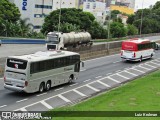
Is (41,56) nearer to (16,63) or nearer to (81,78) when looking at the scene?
(16,63)

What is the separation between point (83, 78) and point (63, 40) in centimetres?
2227

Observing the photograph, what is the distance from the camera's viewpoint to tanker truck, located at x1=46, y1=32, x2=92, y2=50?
193 feet

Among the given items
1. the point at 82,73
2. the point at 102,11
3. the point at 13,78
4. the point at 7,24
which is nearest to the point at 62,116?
the point at 13,78

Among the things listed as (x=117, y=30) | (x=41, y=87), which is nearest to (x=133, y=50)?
(x=41, y=87)

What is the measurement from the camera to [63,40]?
196 feet

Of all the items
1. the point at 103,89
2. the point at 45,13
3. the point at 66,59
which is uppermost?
the point at 45,13

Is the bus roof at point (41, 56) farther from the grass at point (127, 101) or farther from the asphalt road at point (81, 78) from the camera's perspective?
the grass at point (127, 101)

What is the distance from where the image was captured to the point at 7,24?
8362 centimetres

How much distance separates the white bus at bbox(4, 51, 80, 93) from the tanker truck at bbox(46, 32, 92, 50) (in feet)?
82.9

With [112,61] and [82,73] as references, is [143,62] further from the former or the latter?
[82,73]

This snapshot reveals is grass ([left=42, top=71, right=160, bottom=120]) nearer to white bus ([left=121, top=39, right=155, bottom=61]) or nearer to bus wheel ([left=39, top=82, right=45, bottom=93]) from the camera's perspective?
bus wheel ([left=39, top=82, right=45, bottom=93])

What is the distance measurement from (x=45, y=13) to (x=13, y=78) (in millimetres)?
86879

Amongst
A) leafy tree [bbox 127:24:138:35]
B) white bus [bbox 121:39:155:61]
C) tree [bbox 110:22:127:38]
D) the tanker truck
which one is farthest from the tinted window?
leafy tree [bbox 127:24:138:35]

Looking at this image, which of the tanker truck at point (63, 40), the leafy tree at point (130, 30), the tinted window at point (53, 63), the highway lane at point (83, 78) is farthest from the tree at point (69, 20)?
the tinted window at point (53, 63)
